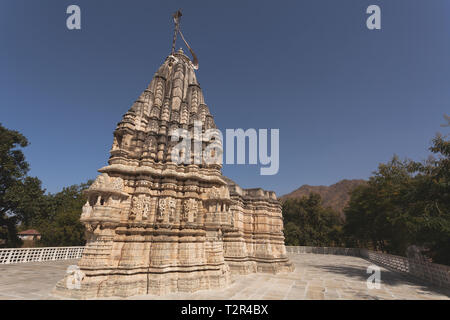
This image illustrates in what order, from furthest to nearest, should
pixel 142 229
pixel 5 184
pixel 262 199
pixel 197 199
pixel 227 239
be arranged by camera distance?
1. pixel 5 184
2. pixel 262 199
3. pixel 227 239
4. pixel 197 199
5. pixel 142 229

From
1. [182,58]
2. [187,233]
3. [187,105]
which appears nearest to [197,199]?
[187,233]

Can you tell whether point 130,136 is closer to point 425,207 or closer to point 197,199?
point 197,199

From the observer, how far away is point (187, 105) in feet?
44.8

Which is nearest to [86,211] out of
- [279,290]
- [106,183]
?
[106,183]

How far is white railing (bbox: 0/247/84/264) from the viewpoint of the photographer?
16.0m

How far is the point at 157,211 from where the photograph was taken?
1045 cm

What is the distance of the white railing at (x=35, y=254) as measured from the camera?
15969 millimetres

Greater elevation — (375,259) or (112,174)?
(112,174)

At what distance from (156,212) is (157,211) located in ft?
0.26

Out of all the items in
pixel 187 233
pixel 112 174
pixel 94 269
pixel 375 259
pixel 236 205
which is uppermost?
pixel 112 174

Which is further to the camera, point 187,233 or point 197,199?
point 197,199

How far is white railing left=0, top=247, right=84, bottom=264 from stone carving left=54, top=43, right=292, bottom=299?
13.1 m

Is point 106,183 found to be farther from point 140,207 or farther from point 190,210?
point 190,210
